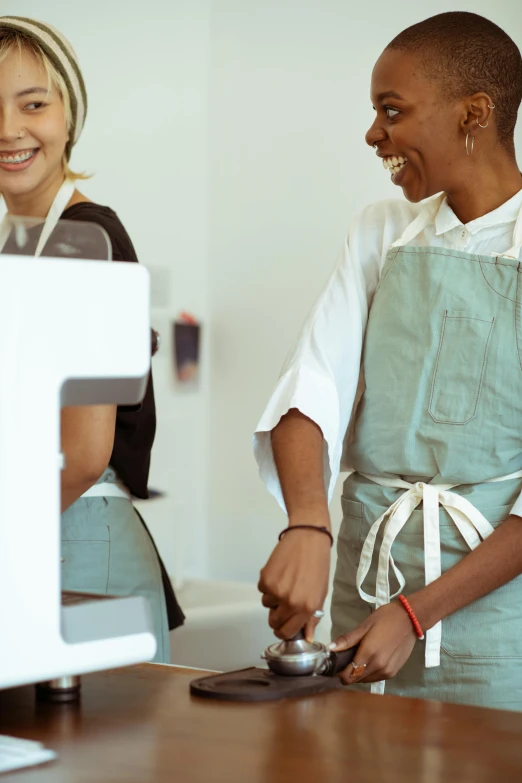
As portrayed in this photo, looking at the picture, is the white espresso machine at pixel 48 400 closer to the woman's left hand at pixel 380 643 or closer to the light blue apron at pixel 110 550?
the woman's left hand at pixel 380 643

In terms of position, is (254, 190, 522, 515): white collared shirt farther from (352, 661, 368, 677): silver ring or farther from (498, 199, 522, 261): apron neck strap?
(352, 661, 368, 677): silver ring

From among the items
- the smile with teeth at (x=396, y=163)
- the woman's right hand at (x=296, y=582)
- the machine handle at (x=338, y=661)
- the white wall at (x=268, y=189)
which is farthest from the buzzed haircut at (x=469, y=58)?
the white wall at (x=268, y=189)

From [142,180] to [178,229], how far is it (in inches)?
11.4

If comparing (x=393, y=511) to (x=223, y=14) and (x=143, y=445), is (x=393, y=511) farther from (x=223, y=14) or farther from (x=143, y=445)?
(x=223, y=14)

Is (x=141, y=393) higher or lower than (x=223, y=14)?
lower

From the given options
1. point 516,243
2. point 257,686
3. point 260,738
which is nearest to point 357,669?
point 257,686

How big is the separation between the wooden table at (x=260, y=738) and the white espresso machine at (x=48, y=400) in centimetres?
7

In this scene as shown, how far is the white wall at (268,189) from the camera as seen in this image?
3820 mm

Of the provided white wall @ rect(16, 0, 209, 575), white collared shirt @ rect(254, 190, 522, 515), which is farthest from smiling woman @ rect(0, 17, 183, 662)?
white wall @ rect(16, 0, 209, 575)

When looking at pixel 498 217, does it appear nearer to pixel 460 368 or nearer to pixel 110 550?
pixel 460 368

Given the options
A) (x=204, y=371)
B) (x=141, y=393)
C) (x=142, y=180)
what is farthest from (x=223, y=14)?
(x=141, y=393)

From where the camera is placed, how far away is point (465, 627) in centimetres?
143

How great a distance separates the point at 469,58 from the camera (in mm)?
1507

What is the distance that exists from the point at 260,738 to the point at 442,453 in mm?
655
